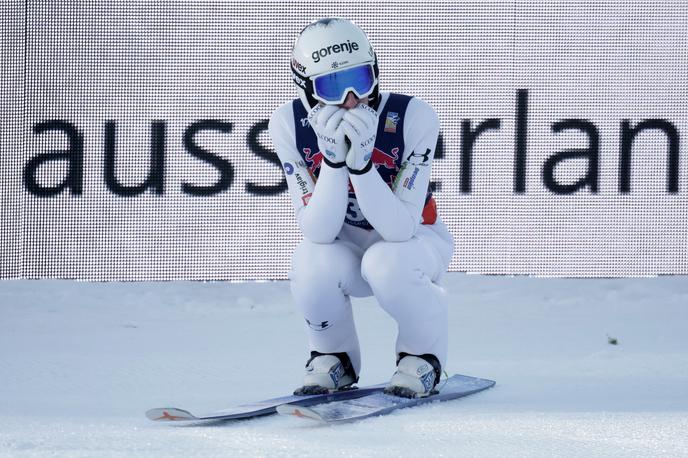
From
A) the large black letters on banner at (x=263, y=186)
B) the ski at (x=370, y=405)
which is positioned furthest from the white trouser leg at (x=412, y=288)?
the large black letters on banner at (x=263, y=186)

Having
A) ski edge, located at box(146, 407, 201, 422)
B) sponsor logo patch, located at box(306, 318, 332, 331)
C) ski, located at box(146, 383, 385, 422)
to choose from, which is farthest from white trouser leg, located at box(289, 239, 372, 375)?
ski edge, located at box(146, 407, 201, 422)

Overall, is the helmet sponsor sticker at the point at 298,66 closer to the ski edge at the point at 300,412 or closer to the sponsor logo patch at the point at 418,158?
the sponsor logo patch at the point at 418,158

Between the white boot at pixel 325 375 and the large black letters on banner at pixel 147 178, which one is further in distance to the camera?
the large black letters on banner at pixel 147 178

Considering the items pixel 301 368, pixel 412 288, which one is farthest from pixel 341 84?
pixel 301 368

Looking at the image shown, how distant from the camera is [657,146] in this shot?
6016mm

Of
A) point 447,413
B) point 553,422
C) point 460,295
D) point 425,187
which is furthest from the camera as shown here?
point 460,295

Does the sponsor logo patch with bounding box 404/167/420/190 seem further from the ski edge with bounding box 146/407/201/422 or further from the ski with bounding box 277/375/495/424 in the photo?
the ski edge with bounding box 146/407/201/422

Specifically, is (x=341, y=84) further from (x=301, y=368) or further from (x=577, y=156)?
(x=577, y=156)

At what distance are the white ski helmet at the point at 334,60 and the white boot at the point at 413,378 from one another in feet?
2.44

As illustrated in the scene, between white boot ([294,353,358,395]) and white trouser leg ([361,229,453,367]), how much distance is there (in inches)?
6.7

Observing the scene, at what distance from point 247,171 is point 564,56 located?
1789mm

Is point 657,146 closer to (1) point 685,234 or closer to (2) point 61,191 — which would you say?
(1) point 685,234

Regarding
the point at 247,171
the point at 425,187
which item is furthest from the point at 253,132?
the point at 425,187

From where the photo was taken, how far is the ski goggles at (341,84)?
2.96 meters
